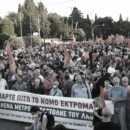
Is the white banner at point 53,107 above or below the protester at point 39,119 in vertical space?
below

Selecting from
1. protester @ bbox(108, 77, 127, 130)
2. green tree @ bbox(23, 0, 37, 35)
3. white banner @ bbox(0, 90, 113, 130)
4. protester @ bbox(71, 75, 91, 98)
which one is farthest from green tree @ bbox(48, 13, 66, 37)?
protester @ bbox(108, 77, 127, 130)

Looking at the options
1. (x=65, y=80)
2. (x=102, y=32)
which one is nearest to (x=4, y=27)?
(x=102, y=32)

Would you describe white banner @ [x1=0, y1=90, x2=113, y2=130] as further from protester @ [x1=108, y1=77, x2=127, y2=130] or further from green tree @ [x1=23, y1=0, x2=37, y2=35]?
green tree @ [x1=23, y1=0, x2=37, y2=35]

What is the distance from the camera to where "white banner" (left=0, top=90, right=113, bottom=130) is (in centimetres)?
768

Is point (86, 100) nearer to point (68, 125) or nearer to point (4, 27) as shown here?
point (68, 125)

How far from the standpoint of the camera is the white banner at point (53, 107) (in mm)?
7680

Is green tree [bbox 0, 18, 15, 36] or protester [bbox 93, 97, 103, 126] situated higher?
green tree [bbox 0, 18, 15, 36]

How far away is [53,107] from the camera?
8.23 metres

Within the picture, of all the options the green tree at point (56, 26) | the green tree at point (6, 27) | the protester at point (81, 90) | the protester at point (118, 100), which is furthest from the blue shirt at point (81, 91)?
the green tree at point (56, 26)

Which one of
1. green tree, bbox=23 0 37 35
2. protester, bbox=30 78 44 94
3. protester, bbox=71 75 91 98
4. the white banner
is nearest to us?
the white banner

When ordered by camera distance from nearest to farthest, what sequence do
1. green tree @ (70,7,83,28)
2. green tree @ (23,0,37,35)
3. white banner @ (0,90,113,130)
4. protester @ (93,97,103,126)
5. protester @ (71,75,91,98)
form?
protester @ (93,97,103,126)
white banner @ (0,90,113,130)
protester @ (71,75,91,98)
green tree @ (23,0,37,35)
green tree @ (70,7,83,28)

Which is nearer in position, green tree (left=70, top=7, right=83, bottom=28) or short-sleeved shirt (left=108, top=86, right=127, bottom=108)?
short-sleeved shirt (left=108, top=86, right=127, bottom=108)

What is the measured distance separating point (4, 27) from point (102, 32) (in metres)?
37.3

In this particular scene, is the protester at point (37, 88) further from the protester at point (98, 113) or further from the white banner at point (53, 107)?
the protester at point (98, 113)
